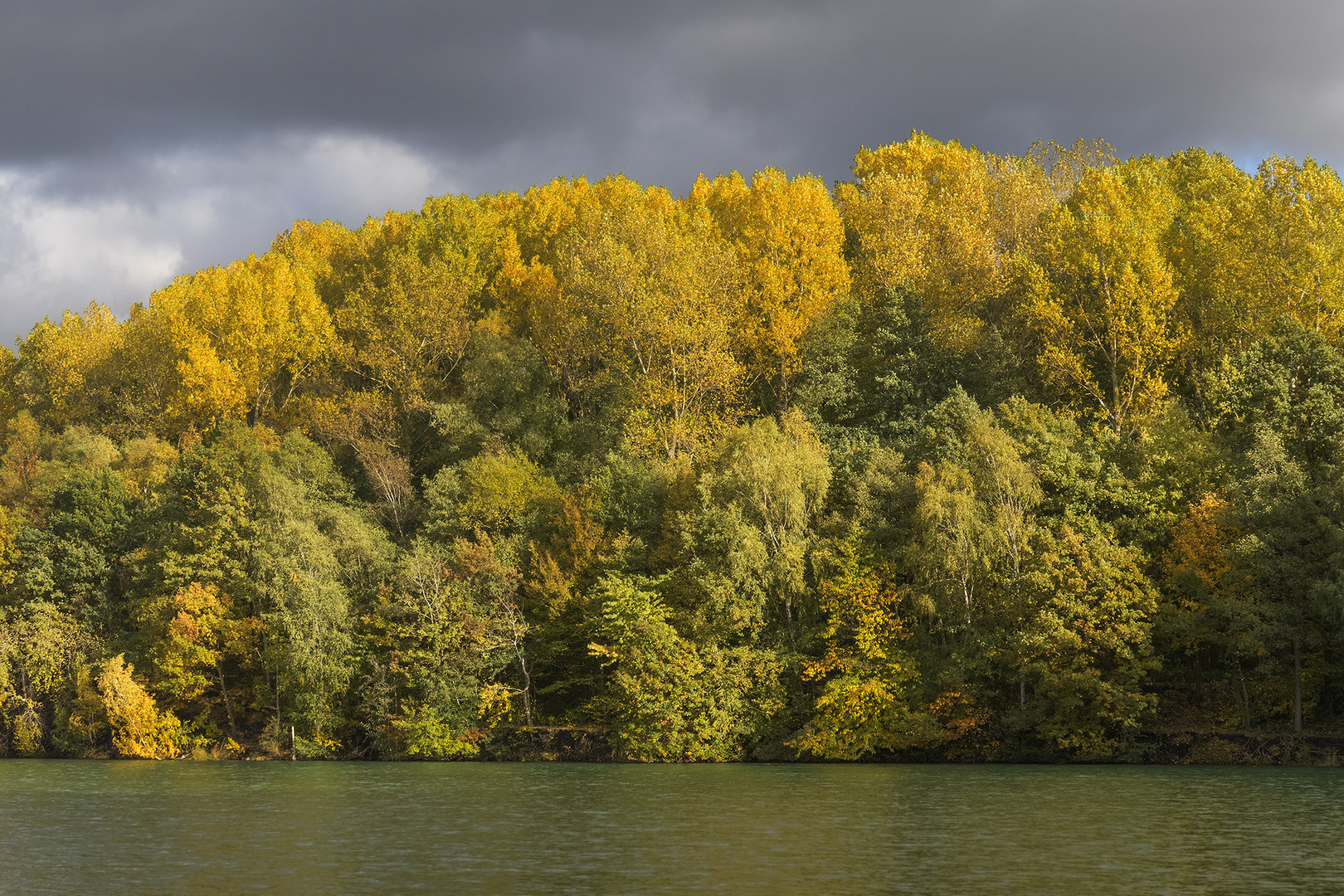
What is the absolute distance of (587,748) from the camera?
229ft

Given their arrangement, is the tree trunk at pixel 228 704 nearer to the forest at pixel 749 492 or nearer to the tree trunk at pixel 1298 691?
the forest at pixel 749 492

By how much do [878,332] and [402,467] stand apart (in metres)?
33.3

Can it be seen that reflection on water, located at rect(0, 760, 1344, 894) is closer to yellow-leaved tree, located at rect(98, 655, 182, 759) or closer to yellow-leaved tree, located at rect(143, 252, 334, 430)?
yellow-leaved tree, located at rect(98, 655, 182, 759)

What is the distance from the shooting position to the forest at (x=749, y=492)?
196 ft

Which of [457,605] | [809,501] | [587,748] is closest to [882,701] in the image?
[809,501]

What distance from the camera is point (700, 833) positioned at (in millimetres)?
36312

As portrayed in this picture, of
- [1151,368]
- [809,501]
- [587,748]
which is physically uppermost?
[1151,368]

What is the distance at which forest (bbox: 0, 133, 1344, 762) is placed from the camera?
5981 centimetres

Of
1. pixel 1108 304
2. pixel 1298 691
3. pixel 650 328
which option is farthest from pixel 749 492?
pixel 1298 691

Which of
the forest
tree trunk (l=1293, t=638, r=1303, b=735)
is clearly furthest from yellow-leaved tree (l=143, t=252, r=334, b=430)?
tree trunk (l=1293, t=638, r=1303, b=735)

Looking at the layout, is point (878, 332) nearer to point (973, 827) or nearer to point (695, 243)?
point (695, 243)

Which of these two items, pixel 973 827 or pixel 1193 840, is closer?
pixel 1193 840

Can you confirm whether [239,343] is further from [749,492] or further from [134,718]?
[749,492]

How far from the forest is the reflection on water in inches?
273
